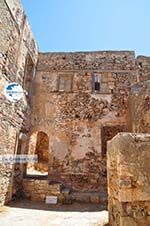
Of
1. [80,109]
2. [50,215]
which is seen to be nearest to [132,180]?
[50,215]

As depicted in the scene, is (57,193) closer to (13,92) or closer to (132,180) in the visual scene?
(13,92)

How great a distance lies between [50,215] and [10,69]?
443 centimetres

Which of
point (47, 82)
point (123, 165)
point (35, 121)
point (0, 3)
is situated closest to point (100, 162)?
point (35, 121)

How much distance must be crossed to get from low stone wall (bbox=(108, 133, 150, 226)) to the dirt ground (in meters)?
1.33

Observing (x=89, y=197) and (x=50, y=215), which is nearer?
(x=50, y=215)

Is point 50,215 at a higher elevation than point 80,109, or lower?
lower

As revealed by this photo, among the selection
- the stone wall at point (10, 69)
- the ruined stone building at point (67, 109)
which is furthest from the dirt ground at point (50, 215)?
the stone wall at point (10, 69)

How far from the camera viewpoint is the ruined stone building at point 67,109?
7012 millimetres

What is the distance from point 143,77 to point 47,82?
416 cm

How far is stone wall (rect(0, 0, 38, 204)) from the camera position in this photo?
20.3ft

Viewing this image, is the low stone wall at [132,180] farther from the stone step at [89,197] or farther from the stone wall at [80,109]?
the stone wall at [80,109]

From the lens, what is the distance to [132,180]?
2.94 meters

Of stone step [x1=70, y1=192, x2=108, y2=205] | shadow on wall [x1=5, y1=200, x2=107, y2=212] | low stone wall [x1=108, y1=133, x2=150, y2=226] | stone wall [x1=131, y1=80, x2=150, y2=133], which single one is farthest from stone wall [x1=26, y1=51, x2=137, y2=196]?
low stone wall [x1=108, y1=133, x2=150, y2=226]

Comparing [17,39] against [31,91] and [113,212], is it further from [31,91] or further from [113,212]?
[113,212]
